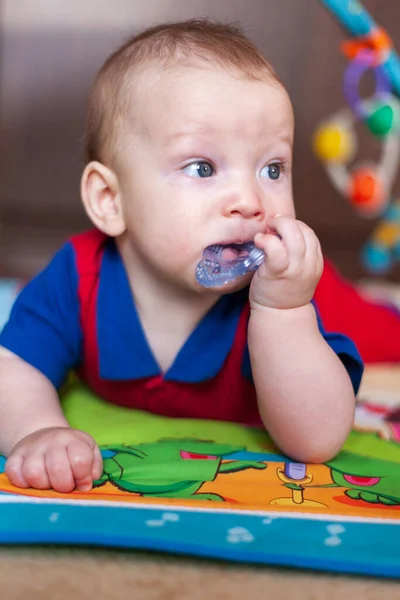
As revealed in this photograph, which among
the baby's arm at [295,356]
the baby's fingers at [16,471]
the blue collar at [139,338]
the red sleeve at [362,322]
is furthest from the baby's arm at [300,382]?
the red sleeve at [362,322]

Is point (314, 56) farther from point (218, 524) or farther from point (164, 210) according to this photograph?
point (218, 524)

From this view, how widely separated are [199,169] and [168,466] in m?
0.28

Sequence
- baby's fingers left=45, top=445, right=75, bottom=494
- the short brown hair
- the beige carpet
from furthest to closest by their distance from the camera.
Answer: the short brown hair → baby's fingers left=45, top=445, right=75, bottom=494 → the beige carpet

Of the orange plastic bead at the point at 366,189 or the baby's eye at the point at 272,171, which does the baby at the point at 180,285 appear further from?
the orange plastic bead at the point at 366,189

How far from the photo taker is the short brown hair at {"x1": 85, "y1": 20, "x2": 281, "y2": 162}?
0.77 m

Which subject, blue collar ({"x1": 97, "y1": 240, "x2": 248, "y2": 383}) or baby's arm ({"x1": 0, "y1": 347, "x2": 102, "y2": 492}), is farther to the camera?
blue collar ({"x1": 97, "y1": 240, "x2": 248, "y2": 383})

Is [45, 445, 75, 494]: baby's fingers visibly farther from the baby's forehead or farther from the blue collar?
the baby's forehead

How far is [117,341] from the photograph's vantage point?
2.82 feet

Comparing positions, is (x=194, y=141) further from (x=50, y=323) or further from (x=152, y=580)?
(x=152, y=580)

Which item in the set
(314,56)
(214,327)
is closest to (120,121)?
(214,327)

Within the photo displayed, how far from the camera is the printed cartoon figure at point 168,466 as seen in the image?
681 mm

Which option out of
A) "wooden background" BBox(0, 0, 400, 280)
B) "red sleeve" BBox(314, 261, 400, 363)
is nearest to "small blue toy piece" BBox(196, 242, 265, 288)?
"red sleeve" BBox(314, 261, 400, 363)

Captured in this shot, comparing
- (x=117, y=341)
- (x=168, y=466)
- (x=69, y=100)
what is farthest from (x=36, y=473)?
(x=69, y=100)

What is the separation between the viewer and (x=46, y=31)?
2076mm
